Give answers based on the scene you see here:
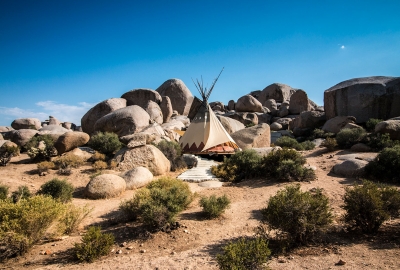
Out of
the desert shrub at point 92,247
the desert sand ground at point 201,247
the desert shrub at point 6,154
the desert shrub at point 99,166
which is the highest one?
the desert shrub at point 6,154

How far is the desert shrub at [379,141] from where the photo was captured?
1393 centimetres

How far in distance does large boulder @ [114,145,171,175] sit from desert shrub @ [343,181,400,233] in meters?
8.66

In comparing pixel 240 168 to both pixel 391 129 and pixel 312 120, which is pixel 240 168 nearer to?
pixel 391 129

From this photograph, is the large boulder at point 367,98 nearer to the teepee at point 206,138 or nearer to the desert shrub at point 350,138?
the desert shrub at point 350,138

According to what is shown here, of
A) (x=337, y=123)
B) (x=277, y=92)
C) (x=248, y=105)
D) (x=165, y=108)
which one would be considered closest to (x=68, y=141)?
(x=165, y=108)

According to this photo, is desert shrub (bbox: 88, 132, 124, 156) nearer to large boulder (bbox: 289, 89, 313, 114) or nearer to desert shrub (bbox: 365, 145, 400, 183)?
desert shrub (bbox: 365, 145, 400, 183)

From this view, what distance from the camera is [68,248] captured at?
17.5 ft

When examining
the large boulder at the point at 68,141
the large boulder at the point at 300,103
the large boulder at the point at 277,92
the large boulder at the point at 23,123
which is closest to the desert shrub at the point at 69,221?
the large boulder at the point at 68,141

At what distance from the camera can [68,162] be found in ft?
40.0

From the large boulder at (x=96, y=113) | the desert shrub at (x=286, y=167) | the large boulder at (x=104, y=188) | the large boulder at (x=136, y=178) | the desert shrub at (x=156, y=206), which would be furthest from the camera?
the large boulder at (x=96, y=113)

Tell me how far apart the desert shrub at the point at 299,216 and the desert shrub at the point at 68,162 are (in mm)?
10294

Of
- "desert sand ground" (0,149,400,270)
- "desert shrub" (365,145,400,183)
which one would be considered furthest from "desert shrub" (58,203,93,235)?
"desert shrub" (365,145,400,183)

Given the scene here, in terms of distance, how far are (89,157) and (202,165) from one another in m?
6.35

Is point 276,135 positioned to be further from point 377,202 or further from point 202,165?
point 377,202
